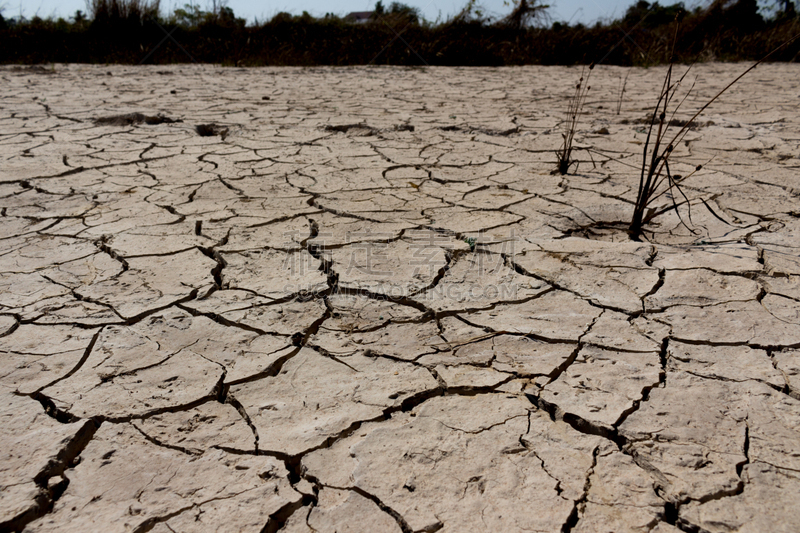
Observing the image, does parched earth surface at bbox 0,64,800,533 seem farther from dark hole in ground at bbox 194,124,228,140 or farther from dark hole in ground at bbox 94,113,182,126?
dark hole in ground at bbox 94,113,182,126

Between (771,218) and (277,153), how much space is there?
8.02 ft

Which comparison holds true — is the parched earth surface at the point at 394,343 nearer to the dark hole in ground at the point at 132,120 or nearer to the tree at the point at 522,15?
the dark hole in ground at the point at 132,120

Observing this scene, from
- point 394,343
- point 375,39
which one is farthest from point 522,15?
point 394,343

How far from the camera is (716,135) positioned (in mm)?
3543

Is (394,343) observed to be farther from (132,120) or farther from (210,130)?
(132,120)

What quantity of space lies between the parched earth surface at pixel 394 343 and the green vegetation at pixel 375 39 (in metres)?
5.79

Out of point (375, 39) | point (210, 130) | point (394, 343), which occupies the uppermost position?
point (375, 39)

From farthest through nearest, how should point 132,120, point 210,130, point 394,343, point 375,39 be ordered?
point 375,39 < point 132,120 < point 210,130 < point 394,343

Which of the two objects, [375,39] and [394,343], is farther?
[375,39]

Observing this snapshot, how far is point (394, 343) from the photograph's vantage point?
1512 millimetres

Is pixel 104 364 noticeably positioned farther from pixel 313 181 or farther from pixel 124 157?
pixel 124 157

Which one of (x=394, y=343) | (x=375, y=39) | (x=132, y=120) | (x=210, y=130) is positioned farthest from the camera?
(x=375, y=39)

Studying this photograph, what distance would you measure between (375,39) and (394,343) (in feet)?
26.7

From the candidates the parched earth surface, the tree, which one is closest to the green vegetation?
the tree
